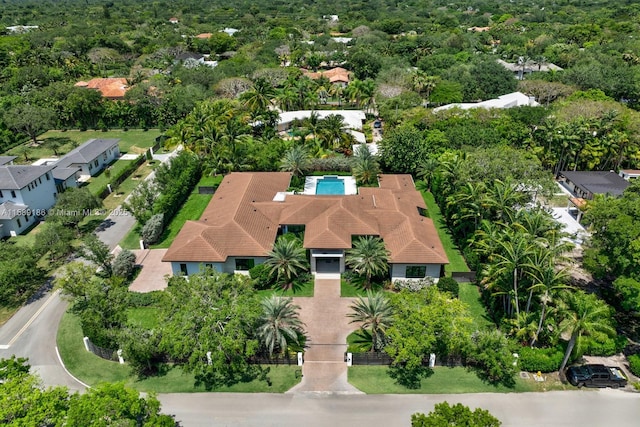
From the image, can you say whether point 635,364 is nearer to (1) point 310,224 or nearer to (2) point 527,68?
(1) point 310,224

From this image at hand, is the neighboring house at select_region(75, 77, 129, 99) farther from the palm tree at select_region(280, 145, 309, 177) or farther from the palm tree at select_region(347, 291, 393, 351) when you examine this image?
the palm tree at select_region(347, 291, 393, 351)

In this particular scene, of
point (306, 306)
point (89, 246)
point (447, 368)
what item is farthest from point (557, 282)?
point (89, 246)

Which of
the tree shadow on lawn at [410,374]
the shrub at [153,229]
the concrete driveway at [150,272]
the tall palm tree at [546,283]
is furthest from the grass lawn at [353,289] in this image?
the shrub at [153,229]

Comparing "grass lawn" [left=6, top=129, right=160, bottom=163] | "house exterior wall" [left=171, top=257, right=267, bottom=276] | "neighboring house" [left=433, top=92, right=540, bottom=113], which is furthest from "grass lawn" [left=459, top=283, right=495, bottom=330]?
"grass lawn" [left=6, top=129, right=160, bottom=163]

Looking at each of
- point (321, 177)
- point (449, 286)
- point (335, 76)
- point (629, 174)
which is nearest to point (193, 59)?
point (335, 76)

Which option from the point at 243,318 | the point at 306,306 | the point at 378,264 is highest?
the point at 243,318

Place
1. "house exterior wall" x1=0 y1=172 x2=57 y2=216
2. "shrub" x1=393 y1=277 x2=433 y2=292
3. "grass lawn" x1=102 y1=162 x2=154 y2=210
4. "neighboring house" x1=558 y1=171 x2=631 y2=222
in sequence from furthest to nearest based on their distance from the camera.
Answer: "grass lawn" x1=102 y1=162 x2=154 y2=210
"neighboring house" x1=558 y1=171 x2=631 y2=222
"house exterior wall" x1=0 y1=172 x2=57 y2=216
"shrub" x1=393 y1=277 x2=433 y2=292

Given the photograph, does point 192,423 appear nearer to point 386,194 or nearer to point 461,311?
point 461,311
